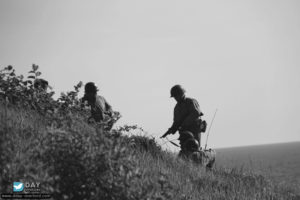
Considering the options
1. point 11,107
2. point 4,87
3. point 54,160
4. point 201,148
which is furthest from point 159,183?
point 201,148

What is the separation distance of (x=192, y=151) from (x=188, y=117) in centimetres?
101

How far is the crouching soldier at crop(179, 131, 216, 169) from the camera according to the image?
333 inches

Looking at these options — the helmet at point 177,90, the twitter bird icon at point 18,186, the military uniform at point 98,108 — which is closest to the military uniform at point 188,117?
the helmet at point 177,90

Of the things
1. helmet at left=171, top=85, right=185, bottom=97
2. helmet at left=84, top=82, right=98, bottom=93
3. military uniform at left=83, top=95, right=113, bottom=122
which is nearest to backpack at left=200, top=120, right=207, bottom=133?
helmet at left=171, top=85, right=185, bottom=97

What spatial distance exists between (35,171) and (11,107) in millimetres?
2781

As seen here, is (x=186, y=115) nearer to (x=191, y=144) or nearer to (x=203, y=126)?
(x=203, y=126)

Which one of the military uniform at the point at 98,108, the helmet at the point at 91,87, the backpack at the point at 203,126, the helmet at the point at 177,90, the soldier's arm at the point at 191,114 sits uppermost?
the helmet at the point at 91,87

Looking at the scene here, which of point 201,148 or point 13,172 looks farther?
point 201,148

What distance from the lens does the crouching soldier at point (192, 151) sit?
845 cm

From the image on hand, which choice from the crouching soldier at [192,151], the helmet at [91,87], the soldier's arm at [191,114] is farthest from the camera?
the soldier's arm at [191,114]

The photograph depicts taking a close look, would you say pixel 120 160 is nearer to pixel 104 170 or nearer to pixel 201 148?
pixel 104 170

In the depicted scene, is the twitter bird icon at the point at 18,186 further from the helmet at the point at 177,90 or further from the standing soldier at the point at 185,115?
the helmet at the point at 177,90

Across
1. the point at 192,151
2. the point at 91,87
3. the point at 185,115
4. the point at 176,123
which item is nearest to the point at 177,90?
the point at 185,115

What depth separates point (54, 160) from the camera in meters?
3.34
